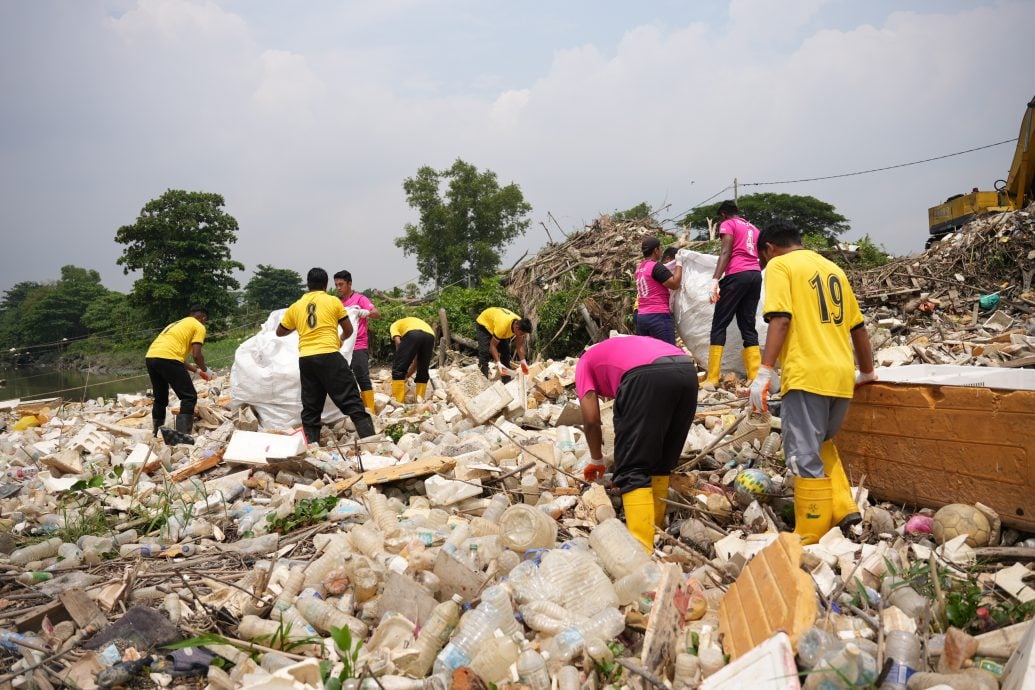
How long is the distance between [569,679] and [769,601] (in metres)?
0.67

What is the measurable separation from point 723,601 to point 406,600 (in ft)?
3.83

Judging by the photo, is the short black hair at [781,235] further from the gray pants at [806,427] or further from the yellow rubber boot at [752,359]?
the yellow rubber boot at [752,359]

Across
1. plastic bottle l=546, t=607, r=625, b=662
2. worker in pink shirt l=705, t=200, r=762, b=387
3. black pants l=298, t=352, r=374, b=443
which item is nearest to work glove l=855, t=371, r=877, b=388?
plastic bottle l=546, t=607, r=625, b=662

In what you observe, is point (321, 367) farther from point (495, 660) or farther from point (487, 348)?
point (495, 660)

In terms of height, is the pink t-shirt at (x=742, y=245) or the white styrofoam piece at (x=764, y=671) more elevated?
the pink t-shirt at (x=742, y=245)

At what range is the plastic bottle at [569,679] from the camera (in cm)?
192

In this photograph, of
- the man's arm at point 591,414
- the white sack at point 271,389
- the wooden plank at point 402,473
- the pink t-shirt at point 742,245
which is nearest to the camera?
the man's arm at point 591,414

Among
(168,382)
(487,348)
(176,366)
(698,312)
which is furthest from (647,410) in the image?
(168,382)

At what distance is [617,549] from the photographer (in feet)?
8.52

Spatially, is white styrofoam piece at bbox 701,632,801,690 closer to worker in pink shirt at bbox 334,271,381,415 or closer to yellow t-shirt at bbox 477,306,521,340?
worker in pink shirt at bbox 334,271,381,415

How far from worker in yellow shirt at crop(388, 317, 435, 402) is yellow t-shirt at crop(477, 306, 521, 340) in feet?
2.37

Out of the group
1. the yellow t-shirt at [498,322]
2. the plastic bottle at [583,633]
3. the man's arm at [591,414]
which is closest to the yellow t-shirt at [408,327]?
the yellow t-shirt at [498,322]

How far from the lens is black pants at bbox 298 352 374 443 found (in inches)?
205

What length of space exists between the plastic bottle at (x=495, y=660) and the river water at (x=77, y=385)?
7.21m
